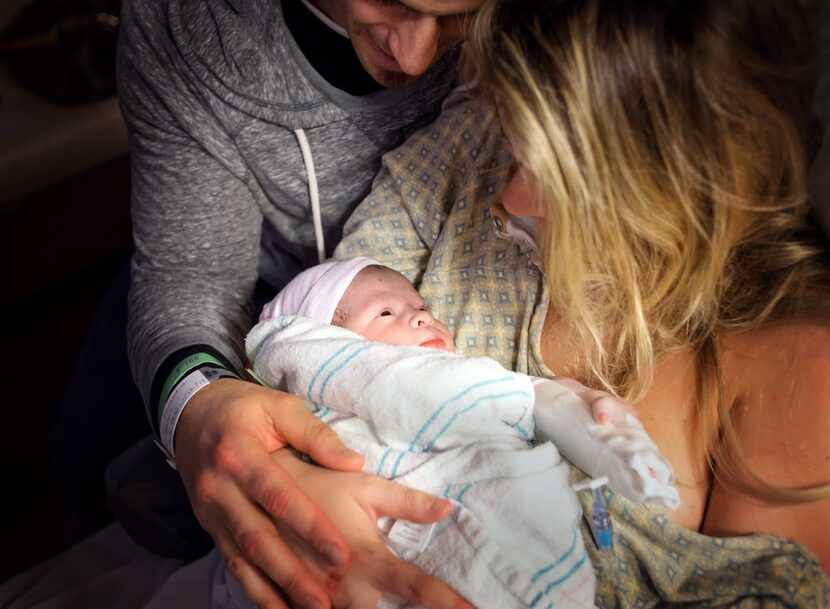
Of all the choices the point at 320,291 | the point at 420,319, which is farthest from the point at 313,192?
the point at 420,319

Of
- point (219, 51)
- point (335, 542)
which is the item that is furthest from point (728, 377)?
point (219, 51)

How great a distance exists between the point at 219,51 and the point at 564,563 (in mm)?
849

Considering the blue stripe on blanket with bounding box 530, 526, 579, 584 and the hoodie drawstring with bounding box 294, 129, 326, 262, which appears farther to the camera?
the hoodie drawstring with bounding box 294, 129, 326, 262

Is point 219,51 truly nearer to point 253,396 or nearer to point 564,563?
point 253,396

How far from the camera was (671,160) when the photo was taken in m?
0.87

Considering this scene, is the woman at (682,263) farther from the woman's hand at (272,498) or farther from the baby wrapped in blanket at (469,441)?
the woman's hand at (272,498)

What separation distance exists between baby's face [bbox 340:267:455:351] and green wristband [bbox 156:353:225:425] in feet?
0.72

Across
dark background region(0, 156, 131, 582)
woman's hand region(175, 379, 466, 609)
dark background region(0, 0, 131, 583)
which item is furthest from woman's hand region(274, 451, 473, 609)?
dark background region(0, 156, 131, 582)

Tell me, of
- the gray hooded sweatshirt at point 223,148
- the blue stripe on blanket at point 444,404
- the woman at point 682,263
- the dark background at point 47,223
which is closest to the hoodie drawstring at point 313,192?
the gray hooded sweatshirt at point 223,148

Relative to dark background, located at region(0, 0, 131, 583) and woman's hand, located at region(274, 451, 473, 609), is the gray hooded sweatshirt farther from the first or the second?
dark background, located at region(0, 0, 131, 583)

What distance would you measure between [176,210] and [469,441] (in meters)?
0.63

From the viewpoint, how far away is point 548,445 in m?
0.97

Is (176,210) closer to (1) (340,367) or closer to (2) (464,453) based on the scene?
(1) (340,367)

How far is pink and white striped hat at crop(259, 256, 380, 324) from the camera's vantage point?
1159mm
